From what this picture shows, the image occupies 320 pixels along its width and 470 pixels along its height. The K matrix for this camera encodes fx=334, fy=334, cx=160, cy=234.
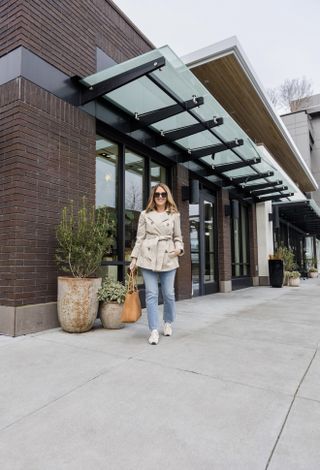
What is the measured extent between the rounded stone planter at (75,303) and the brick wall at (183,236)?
10.6 feet

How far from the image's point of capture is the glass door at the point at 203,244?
26.5 feet

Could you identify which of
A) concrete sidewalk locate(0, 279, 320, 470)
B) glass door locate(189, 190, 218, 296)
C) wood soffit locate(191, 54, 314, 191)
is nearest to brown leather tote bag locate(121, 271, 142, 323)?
concrete sidewalk locate(0, 279, 320, 470)

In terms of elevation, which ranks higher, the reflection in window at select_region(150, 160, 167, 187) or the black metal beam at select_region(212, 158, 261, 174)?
the black metal beam at select_region(212, 158, 261, 174)

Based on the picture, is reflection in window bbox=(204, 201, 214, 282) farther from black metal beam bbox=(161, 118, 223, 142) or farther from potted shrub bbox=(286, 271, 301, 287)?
potted shrub bbox=(286, 271, 301, 287)

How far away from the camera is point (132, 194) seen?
615 centimetres

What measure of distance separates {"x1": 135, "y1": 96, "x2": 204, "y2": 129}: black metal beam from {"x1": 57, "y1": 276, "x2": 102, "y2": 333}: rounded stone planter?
2979mm

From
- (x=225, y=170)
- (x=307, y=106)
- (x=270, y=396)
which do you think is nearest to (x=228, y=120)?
(x=225, y=170)

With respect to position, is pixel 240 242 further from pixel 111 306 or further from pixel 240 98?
pixel 111 306

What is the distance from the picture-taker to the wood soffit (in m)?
7.61

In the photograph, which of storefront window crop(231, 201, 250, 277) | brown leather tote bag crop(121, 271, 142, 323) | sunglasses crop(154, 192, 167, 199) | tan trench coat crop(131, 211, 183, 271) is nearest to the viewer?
brown leather tote bag crop(121, 271, 142, 323)

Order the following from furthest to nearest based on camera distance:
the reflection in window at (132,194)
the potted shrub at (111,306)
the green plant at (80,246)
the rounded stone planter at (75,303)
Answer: the reflection in window at (132,194)
the potted shrub at (111,306)
the green plant at (80,246)
the rounded stone planter at (75,303)

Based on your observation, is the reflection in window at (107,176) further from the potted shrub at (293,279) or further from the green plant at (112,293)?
the potted shrub at (293,279)

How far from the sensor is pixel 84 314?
393 centimetres

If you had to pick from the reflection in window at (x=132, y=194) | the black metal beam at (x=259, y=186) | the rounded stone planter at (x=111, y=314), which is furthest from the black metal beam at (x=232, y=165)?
the rounded stone planter at (x=111, y=314)
